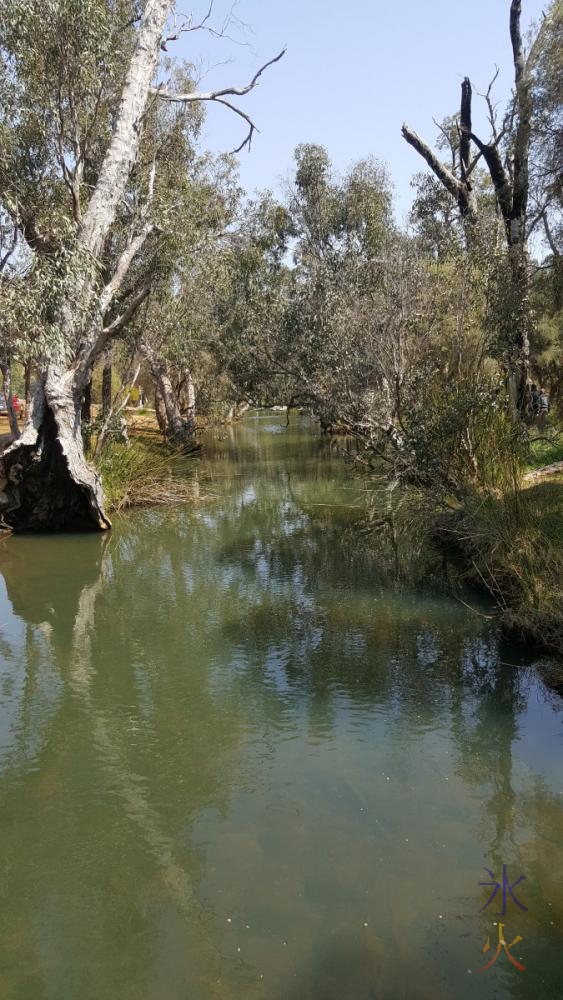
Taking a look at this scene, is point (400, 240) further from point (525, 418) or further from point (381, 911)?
point (381, 911)

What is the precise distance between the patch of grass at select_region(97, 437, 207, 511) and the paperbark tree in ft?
23.5

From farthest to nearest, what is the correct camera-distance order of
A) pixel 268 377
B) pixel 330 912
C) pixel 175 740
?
pixel 268 377 → pixel 175 740 → pixel 330 912

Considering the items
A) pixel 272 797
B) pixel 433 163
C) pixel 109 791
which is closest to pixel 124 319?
pixel 433 163

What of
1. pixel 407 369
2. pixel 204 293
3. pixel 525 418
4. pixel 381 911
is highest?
pixel 204 293

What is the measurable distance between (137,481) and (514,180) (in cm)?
907

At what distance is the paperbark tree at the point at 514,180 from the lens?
35.4ft

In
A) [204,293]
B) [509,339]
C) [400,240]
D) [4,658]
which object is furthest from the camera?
[204,293]

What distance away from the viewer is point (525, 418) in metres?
11.7

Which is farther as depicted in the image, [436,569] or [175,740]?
[436,569]

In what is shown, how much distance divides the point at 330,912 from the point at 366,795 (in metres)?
1.06

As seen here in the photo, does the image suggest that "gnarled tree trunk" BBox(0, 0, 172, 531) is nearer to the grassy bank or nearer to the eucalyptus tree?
the eucalyptus tree

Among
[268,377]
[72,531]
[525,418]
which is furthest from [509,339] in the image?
[268,377]

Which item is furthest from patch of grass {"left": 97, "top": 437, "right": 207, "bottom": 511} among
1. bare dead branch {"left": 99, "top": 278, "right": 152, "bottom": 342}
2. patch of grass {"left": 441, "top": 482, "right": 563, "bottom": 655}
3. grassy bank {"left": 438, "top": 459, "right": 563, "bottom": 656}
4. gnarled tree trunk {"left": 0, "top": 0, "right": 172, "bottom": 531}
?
patch of grass {"left": 441, "top": 482, "right": 563, "bottom": 655}

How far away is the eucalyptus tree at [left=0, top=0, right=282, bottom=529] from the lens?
37.6 feet
